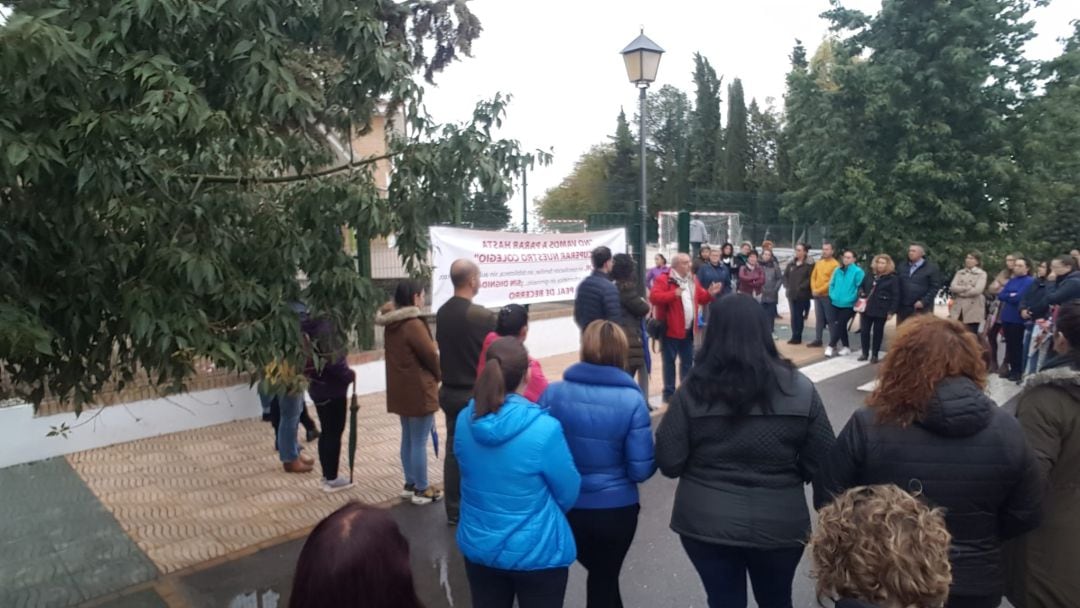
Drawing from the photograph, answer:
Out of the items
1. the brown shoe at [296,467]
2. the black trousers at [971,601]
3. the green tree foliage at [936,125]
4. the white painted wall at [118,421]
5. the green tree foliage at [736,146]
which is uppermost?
the green tree foliage at [736,146]

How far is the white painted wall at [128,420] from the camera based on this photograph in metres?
6.61

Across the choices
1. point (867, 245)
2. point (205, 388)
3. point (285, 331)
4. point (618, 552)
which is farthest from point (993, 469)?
point (867, 245)

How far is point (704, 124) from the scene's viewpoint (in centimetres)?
5725

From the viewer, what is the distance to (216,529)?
17.4ft

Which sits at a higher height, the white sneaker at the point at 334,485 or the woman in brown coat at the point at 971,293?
the woman in brown coat at the point at 971,293

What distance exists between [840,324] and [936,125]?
4.83m

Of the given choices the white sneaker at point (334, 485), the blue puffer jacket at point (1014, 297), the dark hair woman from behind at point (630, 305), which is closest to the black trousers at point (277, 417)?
the white sneaker at point (334, 485)

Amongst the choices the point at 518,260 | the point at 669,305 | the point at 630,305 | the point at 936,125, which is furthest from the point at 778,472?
the point at 936,125

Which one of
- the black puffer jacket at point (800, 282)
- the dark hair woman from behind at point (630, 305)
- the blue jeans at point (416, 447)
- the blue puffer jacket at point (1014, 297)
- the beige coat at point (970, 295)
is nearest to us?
the blue jeans at point (416, 447)

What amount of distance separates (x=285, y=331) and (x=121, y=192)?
747 millimetres

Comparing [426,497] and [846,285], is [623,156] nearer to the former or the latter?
[846,285]

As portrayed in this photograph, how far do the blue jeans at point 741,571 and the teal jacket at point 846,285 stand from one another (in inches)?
374

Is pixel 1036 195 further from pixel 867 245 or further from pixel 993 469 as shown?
pixel 993 469

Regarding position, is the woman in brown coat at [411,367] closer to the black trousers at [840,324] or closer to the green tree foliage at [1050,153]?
the black trousers at [840,324]
